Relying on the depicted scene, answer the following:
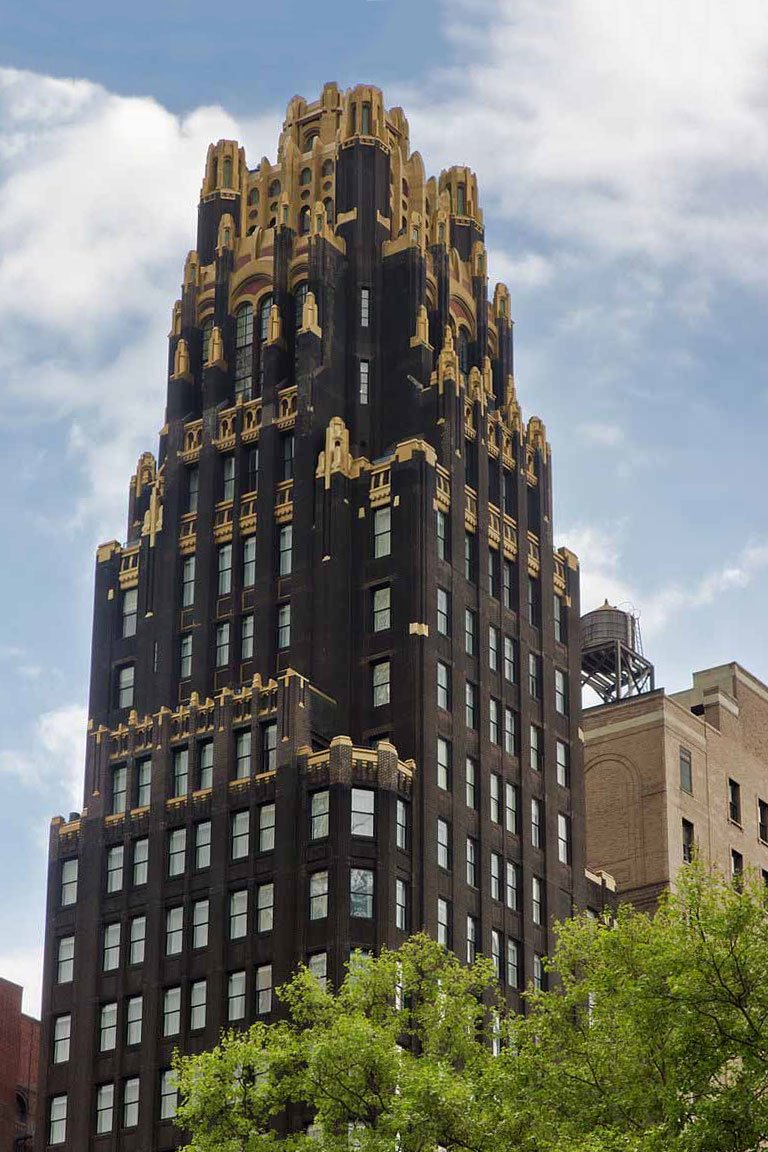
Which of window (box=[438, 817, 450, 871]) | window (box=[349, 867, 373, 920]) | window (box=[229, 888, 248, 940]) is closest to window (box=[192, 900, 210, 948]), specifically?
window (box=[229, 888, 248, 940])

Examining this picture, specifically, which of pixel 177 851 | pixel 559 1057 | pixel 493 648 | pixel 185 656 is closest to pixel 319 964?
pixel 177 851

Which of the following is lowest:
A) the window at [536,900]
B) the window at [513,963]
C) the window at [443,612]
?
the window at [513,963]

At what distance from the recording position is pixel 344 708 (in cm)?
11150

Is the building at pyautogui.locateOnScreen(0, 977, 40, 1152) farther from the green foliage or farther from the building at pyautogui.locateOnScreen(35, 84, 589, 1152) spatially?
the green foliage

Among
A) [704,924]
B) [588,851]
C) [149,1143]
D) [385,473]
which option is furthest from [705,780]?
[704,924]

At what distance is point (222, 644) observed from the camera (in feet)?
383

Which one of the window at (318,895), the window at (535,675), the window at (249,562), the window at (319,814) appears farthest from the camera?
the window at (535,675)

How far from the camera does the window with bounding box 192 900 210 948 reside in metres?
107

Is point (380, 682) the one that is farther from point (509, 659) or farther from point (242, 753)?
point (509, 659)

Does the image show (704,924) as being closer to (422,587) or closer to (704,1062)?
(704,1062)

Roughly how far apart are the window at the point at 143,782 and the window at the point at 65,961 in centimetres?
742

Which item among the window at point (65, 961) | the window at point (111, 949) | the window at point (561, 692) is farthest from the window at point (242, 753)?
the window at point (561, 692)

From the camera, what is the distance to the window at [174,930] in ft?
354

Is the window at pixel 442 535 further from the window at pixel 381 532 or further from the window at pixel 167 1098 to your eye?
the window at pixel 167 1098
